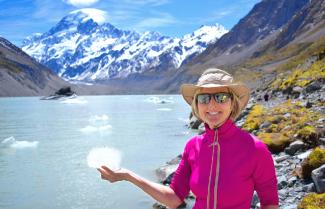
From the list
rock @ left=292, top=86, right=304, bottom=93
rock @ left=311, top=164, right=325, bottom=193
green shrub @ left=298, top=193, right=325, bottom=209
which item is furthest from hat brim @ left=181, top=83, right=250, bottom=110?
rock @ left=292, top=86, right=304, bottom=93

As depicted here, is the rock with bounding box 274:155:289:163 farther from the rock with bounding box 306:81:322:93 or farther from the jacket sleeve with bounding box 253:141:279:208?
the rock with bounding box 306:81:322:93

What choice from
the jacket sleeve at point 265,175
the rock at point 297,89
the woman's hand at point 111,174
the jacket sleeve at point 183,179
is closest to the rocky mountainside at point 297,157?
the jacket sleeve at point 183,179

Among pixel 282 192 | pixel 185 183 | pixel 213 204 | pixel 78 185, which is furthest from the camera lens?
pixel 78 185

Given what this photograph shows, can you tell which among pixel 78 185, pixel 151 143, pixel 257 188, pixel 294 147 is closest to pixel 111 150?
pixel 257 188

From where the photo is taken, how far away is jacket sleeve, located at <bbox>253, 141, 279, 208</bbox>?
3625 mm

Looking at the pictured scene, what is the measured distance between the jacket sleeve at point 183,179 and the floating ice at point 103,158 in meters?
0.66

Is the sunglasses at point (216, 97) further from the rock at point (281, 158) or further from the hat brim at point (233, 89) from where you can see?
the rock at point (281, 158)

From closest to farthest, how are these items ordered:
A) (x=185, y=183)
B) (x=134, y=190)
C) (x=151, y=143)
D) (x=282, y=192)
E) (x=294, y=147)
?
(x=185, y=183)
(x=282, y=192)
(x=294, y=147)
(x=134, y=190)
(x=151, y=143)

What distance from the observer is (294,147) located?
15.2m

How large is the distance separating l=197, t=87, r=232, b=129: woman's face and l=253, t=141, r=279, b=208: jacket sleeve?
39cm

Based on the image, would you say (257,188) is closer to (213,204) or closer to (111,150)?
(213,204)

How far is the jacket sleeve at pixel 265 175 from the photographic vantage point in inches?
143

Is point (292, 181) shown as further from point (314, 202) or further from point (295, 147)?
point (295, 147)

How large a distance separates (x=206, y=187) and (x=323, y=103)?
78.4 ft
